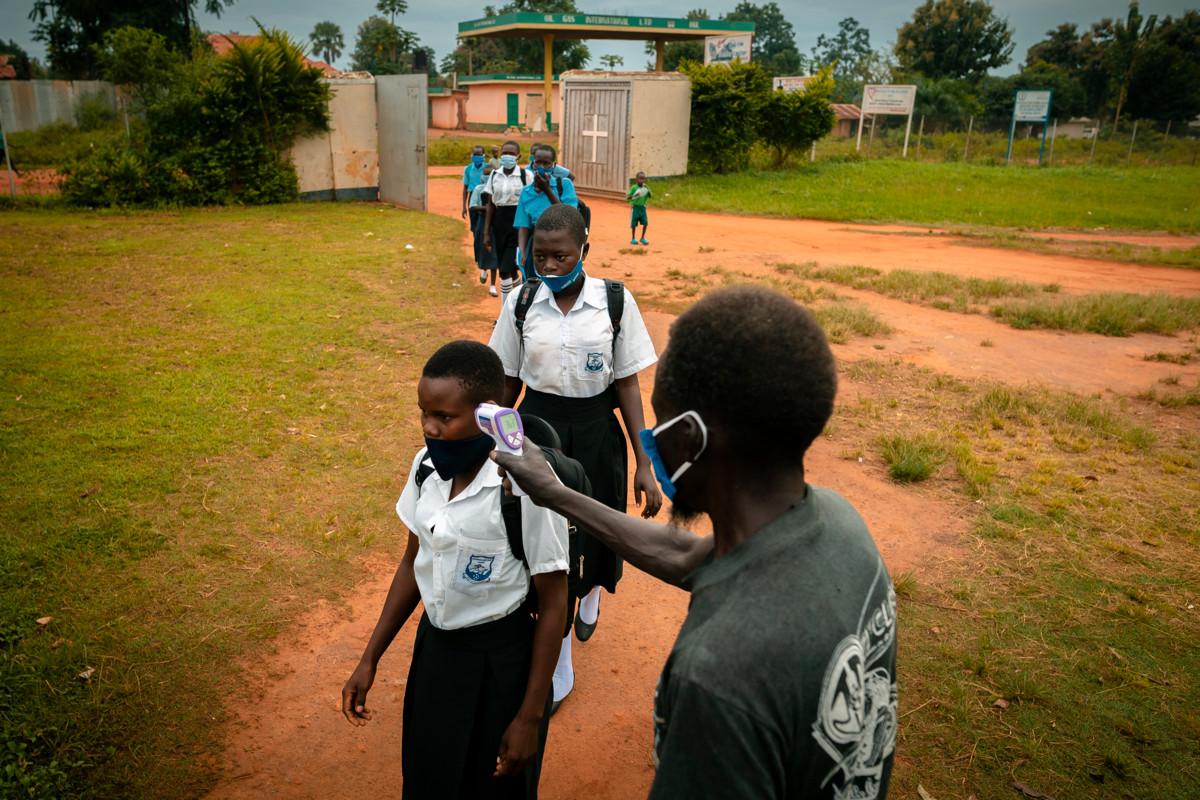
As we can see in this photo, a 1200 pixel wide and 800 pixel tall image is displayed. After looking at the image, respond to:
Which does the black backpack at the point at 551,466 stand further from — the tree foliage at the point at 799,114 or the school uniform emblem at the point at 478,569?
the tree foliage at the point at 799,114

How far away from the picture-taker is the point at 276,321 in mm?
9562

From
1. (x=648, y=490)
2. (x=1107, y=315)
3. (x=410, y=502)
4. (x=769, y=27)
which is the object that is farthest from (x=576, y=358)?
(x=769, y=27)

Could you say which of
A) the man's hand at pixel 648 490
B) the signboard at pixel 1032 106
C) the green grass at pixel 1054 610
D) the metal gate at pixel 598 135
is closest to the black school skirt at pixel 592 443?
the man's hand at pixel 648 490

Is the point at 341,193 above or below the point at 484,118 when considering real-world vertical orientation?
below

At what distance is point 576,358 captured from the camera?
3643 mm

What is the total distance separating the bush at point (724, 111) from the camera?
24984mm

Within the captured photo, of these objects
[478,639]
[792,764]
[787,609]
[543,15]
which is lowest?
[478,639]

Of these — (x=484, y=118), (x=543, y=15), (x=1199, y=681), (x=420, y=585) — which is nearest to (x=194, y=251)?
(x=420, y=585)

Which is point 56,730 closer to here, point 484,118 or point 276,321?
point 276,321

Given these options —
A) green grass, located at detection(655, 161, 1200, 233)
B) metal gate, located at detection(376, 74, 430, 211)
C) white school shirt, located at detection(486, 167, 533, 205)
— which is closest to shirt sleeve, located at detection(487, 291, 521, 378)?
white school shirt, located at detection(486, 167, 533, 205)

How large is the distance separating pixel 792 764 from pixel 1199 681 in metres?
3.69

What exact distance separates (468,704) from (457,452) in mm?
731

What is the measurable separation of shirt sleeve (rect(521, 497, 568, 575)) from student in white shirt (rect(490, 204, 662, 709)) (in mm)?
1311

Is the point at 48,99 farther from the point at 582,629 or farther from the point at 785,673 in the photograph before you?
the point at 785,673
